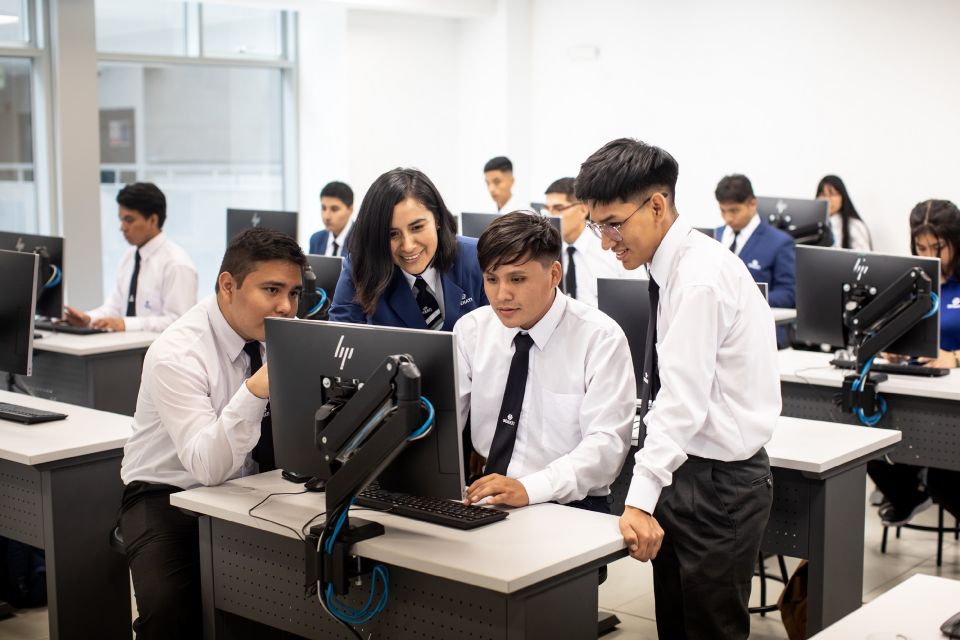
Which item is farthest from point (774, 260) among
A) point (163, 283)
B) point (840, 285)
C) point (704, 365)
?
point (704, 365)

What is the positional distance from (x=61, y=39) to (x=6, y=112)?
668 millimetres

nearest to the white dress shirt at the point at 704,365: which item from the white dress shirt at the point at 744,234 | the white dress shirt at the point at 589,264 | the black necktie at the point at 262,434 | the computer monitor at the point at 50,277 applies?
the black necktie at the point at 262,434

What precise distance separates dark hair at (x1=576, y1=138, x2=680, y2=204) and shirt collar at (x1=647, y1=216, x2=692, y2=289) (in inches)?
3.8

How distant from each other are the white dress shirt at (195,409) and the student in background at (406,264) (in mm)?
397

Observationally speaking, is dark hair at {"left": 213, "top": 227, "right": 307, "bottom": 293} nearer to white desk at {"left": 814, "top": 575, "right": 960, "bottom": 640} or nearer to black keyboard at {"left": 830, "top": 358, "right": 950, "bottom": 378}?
white desk at {"left": 814, "top": 575, "right": 960, "bottom": 640}

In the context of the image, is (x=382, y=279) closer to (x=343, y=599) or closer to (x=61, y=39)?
(x=343, y=599)

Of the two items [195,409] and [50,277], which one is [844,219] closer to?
[50,277]

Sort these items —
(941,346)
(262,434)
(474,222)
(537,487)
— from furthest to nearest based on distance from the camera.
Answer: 1. (474,222)
2. (941,346)
3. (262,434)
4. (537,487)

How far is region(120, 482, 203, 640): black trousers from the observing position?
2.62m

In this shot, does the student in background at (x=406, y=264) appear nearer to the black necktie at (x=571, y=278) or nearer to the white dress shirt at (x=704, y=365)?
the white dress shirt at (x=704, y=365)

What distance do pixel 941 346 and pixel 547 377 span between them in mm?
2555

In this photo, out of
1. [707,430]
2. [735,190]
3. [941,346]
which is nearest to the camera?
[707,430]

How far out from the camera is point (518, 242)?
2482 millimetres

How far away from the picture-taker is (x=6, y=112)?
736cm
